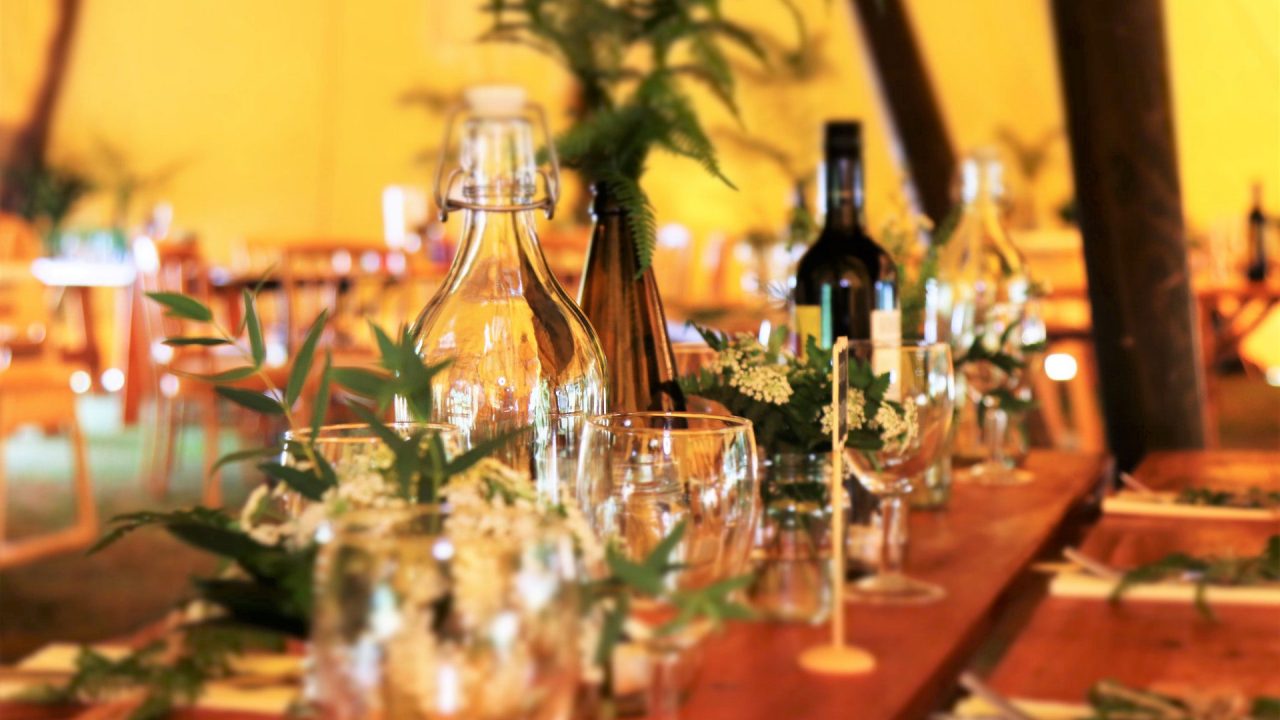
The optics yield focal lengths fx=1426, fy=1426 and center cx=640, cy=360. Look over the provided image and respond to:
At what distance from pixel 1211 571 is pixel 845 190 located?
460 mm

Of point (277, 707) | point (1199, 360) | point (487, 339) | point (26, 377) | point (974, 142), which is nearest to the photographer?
point (277, 707)

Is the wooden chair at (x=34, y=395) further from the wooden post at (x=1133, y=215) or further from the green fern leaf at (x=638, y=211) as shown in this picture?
the green fern leaf at (x=638, y=211)

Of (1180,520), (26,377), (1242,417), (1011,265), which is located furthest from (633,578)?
(1242,417)

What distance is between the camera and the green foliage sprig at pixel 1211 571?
915 millimetres

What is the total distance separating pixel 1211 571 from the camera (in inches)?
36.7

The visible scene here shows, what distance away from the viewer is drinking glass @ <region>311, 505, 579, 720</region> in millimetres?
459

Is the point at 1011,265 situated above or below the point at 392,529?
above

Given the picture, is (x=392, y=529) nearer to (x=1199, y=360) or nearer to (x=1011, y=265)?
(x=1011, y=265)

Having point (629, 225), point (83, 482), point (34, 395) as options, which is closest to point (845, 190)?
point (629, 225)

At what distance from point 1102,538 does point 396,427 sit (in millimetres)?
636

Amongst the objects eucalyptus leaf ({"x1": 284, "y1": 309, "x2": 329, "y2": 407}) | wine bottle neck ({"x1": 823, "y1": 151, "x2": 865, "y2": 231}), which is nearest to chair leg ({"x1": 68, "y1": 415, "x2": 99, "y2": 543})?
wine bottle neck ({"x1": 823, "y1": 151, "x2": 865, "y2": 231})

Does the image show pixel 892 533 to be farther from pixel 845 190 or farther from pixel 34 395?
pixel 34 395

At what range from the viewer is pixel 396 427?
73cm

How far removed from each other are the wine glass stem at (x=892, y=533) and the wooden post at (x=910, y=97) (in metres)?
2.84
